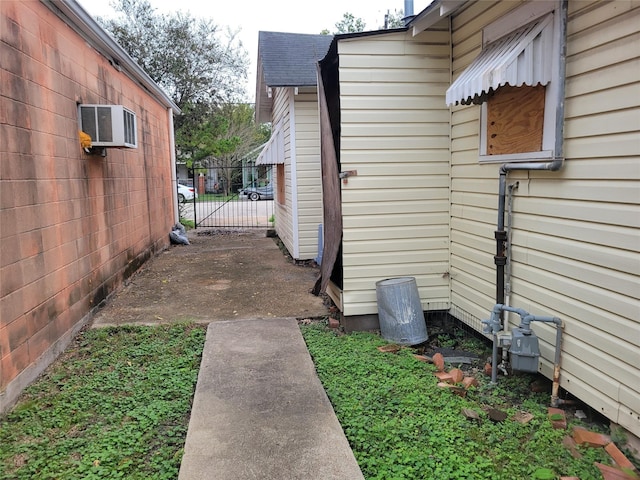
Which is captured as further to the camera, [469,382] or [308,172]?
[308,172]

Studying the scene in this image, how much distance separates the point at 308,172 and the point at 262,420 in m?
5.81

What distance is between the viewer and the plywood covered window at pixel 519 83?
3.03m

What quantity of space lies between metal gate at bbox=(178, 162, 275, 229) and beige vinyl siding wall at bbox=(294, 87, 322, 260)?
16.5 feet

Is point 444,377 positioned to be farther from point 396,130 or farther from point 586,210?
point 396,130

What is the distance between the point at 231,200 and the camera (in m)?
23.0

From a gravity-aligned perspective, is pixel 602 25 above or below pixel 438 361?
above

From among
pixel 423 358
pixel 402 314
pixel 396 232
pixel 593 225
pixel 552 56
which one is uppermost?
pixel 552 56

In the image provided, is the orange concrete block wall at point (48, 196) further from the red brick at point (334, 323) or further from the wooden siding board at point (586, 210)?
the wooden siding board at point (586, 210)

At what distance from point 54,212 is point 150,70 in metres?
15.8

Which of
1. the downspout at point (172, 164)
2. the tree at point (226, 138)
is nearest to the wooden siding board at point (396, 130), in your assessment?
the downspout at point (172, 164)

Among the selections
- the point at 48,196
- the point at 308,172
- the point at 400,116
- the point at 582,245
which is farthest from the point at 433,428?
the point at 308,172

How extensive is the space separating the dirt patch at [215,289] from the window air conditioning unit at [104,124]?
186 cm

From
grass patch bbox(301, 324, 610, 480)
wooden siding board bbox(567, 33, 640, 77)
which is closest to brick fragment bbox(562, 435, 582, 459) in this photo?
grass patch bbox(301, 324, 610, 480)

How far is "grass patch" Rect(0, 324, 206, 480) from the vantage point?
2.56 metres
